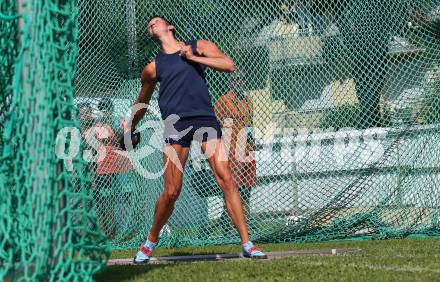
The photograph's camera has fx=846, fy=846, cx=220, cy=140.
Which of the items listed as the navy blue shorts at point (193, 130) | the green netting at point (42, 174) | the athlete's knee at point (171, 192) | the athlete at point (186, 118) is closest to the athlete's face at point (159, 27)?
the athlete at point (186, 118)

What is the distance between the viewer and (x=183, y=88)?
682 centimetres

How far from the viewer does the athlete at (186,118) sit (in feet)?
22.1

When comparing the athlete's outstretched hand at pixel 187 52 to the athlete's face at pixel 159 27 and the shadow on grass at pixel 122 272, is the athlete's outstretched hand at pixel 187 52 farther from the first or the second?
the shadow on grass at pixel 122 272

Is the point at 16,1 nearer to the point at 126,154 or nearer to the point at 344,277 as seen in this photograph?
the point at 344,277

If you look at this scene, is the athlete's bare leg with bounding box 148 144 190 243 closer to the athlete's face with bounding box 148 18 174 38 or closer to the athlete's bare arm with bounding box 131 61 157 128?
the athlete's bare arm with bounding box 131 61 157 128

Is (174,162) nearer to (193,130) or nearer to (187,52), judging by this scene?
(193,130)

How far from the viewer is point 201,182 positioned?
10.0 metres

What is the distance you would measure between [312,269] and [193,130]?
1.69 meters

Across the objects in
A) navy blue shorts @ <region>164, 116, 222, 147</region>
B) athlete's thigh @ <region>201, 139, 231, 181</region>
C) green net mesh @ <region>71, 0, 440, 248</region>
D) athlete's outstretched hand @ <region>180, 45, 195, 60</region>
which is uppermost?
athlete's outstretched hand @ <region>180, 45, 195, 60</region>

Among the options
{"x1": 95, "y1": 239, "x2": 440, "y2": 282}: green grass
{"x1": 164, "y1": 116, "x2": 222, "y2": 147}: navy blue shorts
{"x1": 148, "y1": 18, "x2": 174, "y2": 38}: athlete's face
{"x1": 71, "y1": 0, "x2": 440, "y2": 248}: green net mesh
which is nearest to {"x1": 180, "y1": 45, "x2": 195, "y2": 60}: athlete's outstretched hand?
{"x1": 148, "y1": 18, "x2": 174, "y2": 38}: athlete's face

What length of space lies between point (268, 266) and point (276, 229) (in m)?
3.53

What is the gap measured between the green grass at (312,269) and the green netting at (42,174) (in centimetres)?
110

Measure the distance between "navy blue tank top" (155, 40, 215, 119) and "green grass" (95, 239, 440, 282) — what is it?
1.26 m

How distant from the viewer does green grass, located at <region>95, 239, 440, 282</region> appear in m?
5.21
